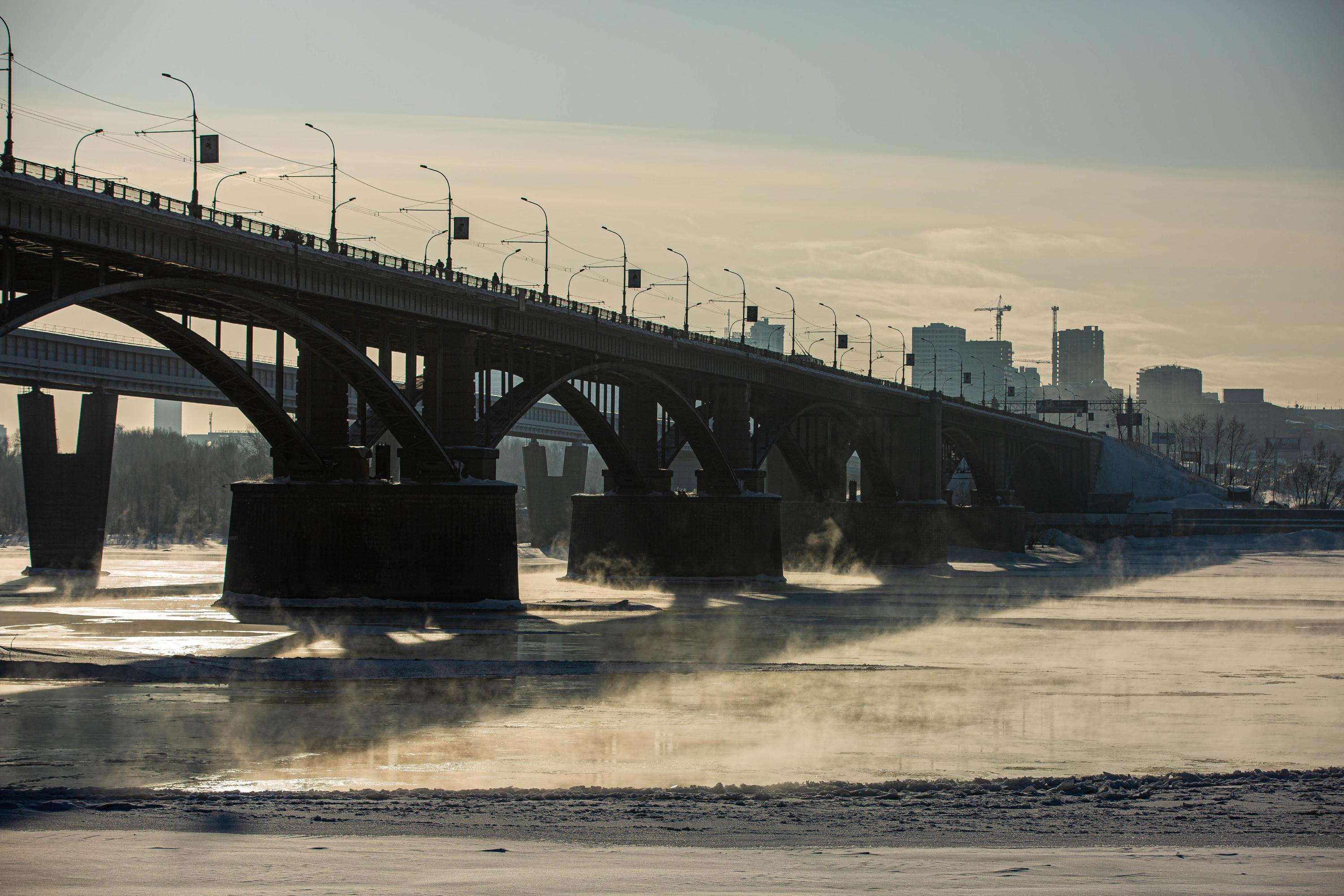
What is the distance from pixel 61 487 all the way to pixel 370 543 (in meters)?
39.3

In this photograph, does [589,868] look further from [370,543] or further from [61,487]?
[61,487]

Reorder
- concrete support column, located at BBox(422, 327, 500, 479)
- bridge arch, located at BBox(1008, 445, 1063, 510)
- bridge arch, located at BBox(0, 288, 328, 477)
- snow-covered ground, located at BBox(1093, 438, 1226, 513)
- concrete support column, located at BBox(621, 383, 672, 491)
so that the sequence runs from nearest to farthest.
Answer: bridge arch, located at BBox(0, 288, 328, 477), concrete support column, located at BBox(422, 327, 500, 479), concrete support column, located at BBox(621, 383, 672, 491), bridge arch, located at BBox(1008, 445, 1063, 510), snow-covered ground, located at BBox(1093, 438, 1226, 513)

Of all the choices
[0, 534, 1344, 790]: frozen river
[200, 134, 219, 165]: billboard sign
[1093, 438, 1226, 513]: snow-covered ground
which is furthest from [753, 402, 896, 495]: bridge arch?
[1093, 438, 1226, 513]: snow-covered ground

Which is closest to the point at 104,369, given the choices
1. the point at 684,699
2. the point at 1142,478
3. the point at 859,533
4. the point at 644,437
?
the point at 644,437

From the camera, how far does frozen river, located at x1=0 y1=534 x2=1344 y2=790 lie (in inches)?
792

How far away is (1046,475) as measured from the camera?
174500 millimetres

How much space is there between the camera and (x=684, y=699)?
2811cm

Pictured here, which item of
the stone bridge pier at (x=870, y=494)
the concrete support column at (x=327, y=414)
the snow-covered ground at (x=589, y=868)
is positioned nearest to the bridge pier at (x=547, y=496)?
the stone bridge pier at (x=870, y=494)

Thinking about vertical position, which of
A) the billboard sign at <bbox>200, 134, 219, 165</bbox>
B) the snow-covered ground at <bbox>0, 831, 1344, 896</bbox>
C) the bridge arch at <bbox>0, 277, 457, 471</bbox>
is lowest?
the snow-covered ground at <bbox>0, 831, 1344, 896</bbox>

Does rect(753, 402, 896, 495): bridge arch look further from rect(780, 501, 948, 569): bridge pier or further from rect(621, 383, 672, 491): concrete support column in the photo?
rect(621, 383, 672, 491): concrete support column

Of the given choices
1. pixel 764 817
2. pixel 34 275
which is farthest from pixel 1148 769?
pixel 34 275

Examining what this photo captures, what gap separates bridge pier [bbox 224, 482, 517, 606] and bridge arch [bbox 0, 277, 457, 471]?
67.0 inches

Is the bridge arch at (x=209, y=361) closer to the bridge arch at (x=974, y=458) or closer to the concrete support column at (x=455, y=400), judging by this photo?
the concrete support column at (x=455, y=400)

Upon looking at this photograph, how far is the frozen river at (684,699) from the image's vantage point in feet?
66.0
